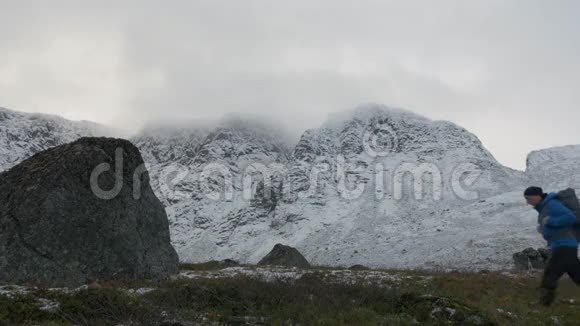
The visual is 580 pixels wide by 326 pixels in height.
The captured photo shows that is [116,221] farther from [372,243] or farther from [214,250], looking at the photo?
[214,250]

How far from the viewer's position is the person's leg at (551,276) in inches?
429

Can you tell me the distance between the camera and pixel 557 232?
10766mm

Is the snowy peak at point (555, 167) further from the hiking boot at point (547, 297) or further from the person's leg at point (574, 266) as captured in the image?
the person's leg at point (574, 266)

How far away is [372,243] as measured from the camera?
114500 millimetres

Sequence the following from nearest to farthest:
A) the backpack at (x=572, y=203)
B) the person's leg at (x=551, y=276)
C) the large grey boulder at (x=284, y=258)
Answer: the backpack at (x=572, y=203) < the person's leg at (x=551, y=276) < the large grey boulder at (x=284, y=258)

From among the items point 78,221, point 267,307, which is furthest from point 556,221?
point 78,221

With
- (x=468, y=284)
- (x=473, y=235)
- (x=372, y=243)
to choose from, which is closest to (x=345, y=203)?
(x=372, y=243)

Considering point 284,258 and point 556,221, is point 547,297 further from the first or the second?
point 284,258

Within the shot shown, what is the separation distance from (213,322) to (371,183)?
156766mm

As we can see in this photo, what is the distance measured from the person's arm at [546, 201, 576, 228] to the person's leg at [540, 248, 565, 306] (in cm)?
63

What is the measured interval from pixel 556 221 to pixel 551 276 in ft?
4.52

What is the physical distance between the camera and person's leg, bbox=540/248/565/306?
35.7 feet

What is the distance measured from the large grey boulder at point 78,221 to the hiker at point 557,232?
11941 mm

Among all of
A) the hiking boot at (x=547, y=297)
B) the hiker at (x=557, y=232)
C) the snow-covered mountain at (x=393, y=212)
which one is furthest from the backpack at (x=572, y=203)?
the snow-covered mountain at (x=393, y=212)
